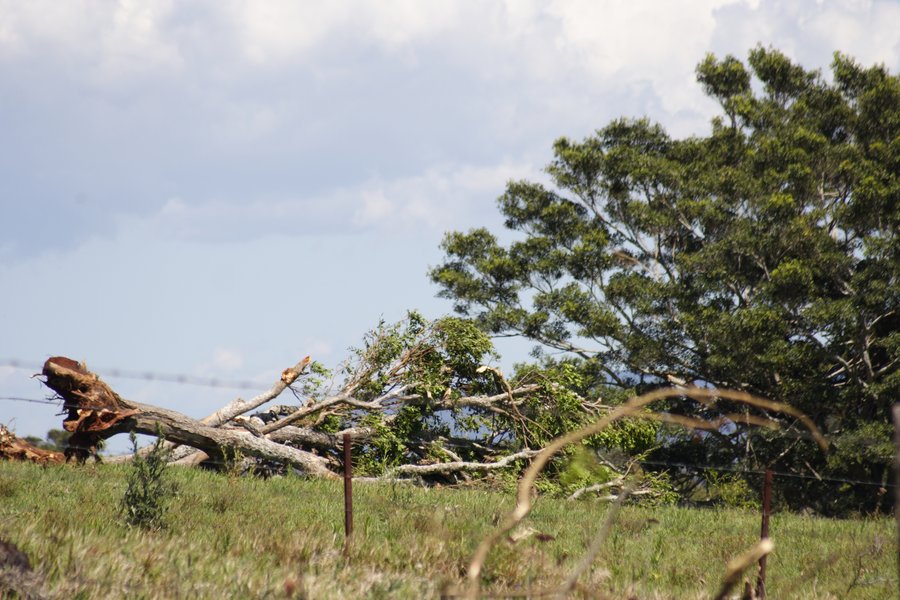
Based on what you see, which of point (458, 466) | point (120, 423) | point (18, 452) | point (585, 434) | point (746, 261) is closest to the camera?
point (585, 434)

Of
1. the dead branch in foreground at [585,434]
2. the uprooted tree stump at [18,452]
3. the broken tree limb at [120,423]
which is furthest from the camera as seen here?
the uprooted tree stump at [18,452]

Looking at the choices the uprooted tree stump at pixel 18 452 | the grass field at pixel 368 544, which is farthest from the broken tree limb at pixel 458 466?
the uprooted tree stump at pixel 18 452

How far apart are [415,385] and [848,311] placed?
9945 millimetres

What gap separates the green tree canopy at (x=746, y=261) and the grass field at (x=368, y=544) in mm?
7657

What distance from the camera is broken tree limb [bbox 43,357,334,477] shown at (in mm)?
15141

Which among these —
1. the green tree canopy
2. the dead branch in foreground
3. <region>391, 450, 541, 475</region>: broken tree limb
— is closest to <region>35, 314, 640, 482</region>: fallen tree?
<region>391, 450, 541, 475</region>: broken tree limb

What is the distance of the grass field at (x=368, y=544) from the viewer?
21.4 feet

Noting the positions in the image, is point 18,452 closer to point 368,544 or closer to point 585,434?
point 368,544

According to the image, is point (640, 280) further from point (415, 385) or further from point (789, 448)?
point (415, 385)

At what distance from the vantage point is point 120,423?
619 inches

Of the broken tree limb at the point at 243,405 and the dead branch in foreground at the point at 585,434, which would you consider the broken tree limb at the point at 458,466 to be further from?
the dead branch in foreground at the point at 585,434

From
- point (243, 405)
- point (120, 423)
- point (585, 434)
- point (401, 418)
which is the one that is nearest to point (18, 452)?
point (120, 423)

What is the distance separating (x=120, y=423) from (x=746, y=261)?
51.4 feet

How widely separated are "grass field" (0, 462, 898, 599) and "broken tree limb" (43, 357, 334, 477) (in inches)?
51.0
